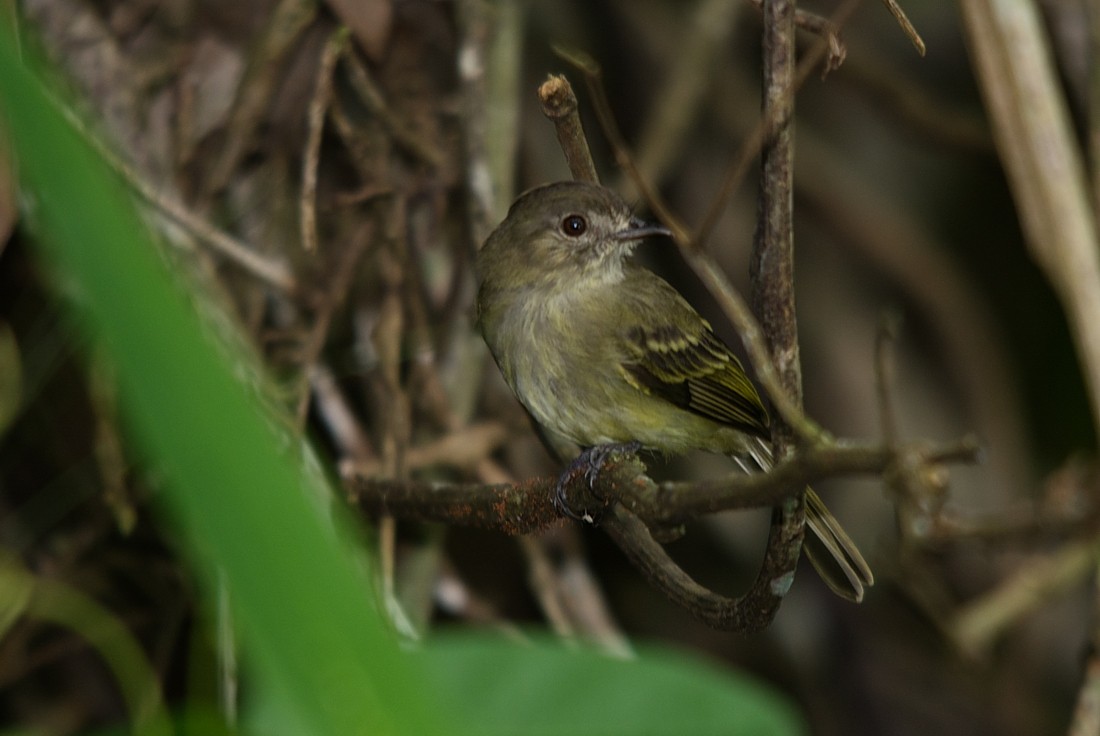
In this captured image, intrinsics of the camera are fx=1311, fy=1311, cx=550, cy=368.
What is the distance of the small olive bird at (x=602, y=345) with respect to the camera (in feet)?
9.22

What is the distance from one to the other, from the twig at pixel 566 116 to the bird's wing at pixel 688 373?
48 centimetres

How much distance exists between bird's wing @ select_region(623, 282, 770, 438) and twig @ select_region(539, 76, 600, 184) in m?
0.48

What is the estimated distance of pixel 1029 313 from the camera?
205 inches

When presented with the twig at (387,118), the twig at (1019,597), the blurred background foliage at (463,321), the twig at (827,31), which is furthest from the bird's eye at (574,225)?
the twig at (1019,597)

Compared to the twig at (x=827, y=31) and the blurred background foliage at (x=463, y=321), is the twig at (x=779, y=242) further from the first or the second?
the blurred background foliage at (x=463, y=321)

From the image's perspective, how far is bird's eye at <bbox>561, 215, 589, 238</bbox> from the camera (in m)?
2.90

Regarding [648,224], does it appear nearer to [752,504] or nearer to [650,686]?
[650,686]

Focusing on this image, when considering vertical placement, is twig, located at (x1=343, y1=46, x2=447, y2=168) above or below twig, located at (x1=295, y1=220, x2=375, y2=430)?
above

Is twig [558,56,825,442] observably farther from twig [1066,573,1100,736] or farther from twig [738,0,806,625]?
twig [1066,573,1100,736]

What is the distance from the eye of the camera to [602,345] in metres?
2.88

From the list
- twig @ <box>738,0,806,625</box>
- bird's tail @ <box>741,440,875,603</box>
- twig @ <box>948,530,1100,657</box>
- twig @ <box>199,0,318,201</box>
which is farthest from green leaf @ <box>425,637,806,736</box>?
twig @ <box>948,530,1100,657</box>

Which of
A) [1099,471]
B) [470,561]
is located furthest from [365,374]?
[1099,471]

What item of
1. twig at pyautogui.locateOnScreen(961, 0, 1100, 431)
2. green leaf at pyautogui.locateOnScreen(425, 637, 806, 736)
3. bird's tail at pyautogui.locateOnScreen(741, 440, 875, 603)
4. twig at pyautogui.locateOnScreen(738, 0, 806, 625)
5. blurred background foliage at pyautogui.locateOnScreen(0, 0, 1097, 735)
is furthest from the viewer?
blurred background foliage at pyautogui.locateOnScreen(0, 0, 1097, 735)

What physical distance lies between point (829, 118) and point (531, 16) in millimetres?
1304
